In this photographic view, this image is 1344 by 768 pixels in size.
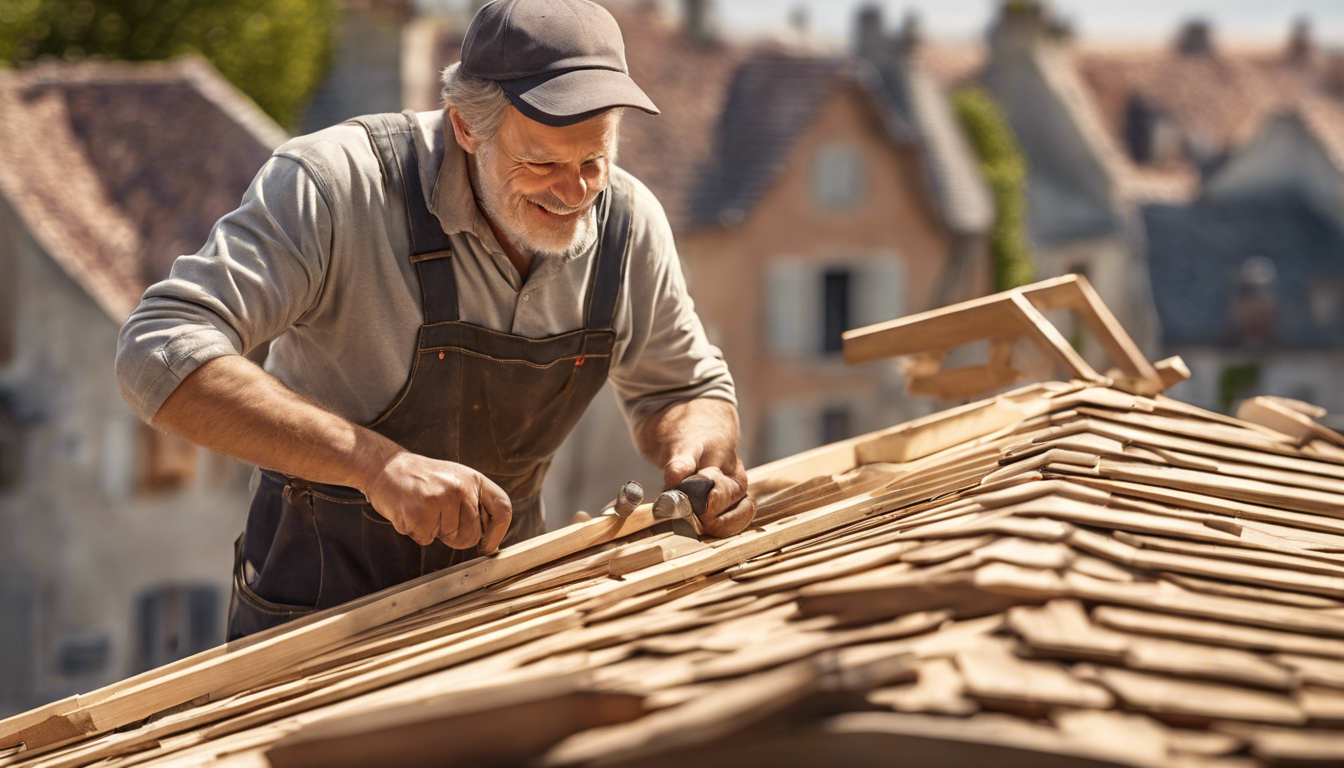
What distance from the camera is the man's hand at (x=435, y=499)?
2859 millimetres

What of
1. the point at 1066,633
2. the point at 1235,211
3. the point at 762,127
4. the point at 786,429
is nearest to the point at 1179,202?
the point at 1235,211

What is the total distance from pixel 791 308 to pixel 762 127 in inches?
117

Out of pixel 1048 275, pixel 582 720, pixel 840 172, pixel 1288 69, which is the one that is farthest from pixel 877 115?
pixel 582 720

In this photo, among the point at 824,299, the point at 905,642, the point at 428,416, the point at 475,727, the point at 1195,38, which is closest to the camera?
the point at 475,727

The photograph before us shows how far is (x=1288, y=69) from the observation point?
122 feet

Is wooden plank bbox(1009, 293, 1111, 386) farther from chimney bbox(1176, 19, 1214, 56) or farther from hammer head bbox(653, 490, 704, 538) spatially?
chimney bbox(1176, 19, 1214, 56)

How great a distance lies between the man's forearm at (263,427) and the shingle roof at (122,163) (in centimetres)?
1503

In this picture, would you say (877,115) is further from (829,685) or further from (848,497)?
(829,685)

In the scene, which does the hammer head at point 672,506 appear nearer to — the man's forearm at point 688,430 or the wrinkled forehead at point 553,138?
the man's forearm at point 688,430

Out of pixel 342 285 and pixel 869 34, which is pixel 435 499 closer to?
pixel 342 285

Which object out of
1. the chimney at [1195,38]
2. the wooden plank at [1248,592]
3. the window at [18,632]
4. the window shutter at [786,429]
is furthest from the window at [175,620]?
the chimney at [1195,38]

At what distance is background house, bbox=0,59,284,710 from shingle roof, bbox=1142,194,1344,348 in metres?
19.4

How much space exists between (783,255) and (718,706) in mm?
21588

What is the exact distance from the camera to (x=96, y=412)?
17.8m
